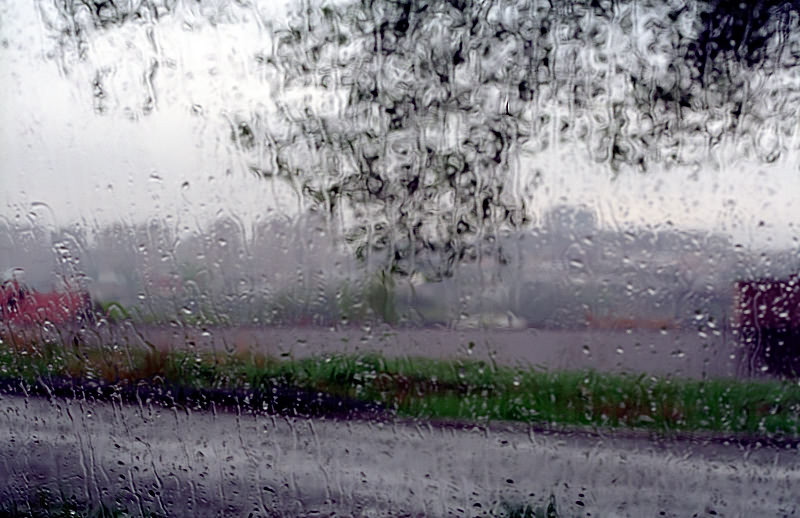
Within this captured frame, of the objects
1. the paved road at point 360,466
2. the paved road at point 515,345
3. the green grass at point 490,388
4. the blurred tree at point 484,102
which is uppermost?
the blurred tree at point 484,102

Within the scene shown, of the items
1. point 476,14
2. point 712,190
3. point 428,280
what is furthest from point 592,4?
point 428,280

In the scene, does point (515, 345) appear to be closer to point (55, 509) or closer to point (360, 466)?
point (360, 466)

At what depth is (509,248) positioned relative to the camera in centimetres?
166

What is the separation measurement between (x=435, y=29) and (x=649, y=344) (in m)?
0.98

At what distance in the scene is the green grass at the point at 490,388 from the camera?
157cm

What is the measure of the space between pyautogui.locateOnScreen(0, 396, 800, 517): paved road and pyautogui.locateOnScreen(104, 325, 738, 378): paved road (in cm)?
19

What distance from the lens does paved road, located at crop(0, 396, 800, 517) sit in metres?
1.58

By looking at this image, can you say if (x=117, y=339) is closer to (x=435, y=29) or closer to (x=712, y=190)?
(x=435, y=29)

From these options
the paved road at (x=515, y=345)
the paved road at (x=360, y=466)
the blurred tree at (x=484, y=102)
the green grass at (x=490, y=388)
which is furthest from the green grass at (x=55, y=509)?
the blurred tree at (x=484, y=102)

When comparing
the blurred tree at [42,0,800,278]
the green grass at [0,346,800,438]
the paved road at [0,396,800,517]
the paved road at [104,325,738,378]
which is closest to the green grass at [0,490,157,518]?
the paved road at [0,396,800,517]

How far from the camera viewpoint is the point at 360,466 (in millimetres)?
1746

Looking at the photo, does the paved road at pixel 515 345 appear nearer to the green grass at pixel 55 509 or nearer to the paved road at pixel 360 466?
the paved road at pixel 360 466

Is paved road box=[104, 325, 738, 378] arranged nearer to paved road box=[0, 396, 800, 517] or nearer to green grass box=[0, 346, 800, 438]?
green grass box=[0, 346, 800, 438]

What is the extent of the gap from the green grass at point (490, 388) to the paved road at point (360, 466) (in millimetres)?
51
